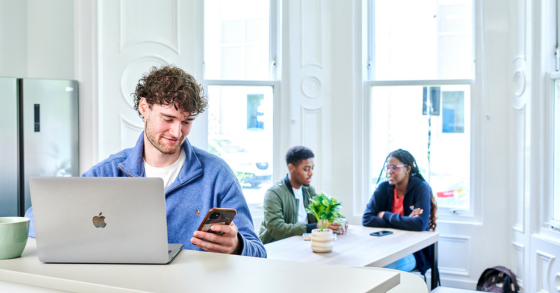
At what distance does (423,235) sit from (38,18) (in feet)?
11.0

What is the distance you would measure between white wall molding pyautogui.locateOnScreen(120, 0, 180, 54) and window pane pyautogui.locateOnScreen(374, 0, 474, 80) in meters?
1.76

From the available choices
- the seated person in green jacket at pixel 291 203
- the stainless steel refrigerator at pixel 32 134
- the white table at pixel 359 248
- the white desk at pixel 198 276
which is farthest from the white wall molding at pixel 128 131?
the white desk at pixel 198 276

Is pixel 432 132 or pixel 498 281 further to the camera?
pixel 432 132

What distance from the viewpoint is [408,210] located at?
3.69 m

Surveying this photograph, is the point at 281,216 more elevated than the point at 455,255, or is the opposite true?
the point at 281,216

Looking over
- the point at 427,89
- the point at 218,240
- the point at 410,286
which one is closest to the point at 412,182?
the point at 427,89

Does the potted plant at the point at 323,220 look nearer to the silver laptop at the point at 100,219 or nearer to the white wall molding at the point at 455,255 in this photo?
the silver laptop at the point at 100,219

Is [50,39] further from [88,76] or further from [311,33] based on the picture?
[311,33]

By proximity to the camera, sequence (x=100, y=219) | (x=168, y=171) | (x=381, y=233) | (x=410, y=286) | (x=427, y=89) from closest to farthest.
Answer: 1. (x=100, y=219)
2. (x=410, y=286)
3. (x=168, y=171)
4. (x=381, y=233)
5. (x=427, y=89)

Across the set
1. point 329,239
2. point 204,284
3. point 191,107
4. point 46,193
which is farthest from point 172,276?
point 329,239

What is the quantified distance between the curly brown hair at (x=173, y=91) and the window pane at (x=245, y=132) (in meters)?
2.56

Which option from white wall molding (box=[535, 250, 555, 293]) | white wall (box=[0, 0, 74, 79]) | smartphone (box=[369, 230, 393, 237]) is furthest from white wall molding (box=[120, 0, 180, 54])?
white wall molding (box=[535, 250, 555, 293])

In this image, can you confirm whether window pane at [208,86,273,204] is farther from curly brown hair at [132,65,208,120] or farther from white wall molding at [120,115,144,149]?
curly brown hair at [132,65,208,120]

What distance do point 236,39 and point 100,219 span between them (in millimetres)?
3402
